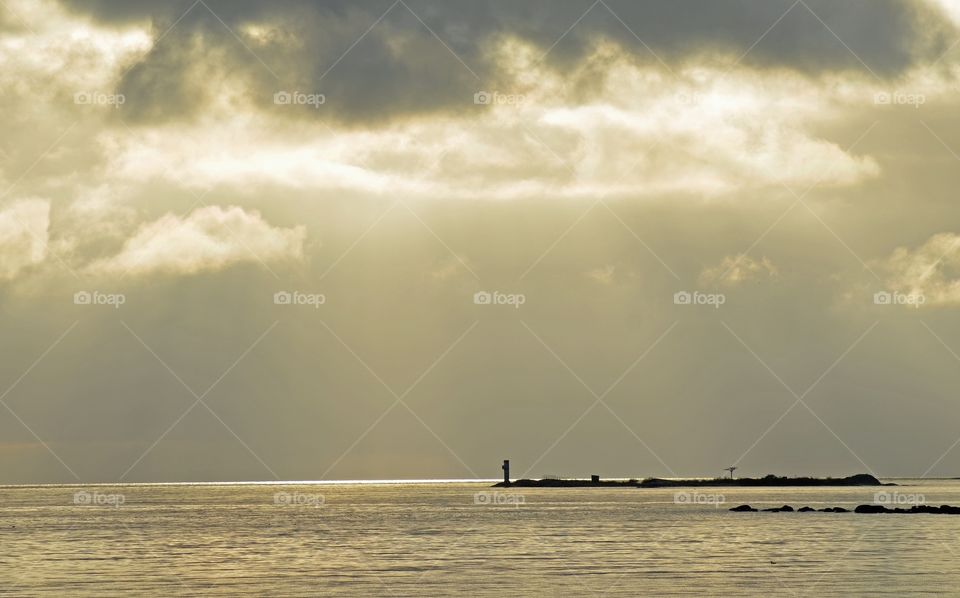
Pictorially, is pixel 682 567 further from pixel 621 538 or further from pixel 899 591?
pixel 621 538

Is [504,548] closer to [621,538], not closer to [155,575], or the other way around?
[621,538]

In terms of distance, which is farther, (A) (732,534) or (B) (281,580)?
(A) (732,534)

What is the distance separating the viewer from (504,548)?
91.2 m

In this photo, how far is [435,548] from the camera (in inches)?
3632

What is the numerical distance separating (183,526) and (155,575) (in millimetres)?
65687

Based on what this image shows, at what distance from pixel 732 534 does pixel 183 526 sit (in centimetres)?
6329

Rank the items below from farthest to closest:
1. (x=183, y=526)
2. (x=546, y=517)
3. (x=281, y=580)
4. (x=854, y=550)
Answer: (x=546, y=517) < (x=183, y=526) < (x=854, y=550) < (x=281, y=580)

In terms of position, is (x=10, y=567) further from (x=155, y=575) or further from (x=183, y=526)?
(x=183, y=526)

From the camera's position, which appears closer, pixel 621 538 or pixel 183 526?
pixel 621 538

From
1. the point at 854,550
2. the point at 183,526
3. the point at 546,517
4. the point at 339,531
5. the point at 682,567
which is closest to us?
the point at 682,567

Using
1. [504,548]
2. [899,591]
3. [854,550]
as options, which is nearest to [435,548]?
[504,548]

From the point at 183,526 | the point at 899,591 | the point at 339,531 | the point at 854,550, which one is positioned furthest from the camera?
the point at 183,526

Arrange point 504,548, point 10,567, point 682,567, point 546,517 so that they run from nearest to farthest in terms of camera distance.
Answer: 1. point 682,567
2. point 10,567
3. point 504,548
4. point 546,517

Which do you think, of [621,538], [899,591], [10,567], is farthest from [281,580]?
[621,538]
